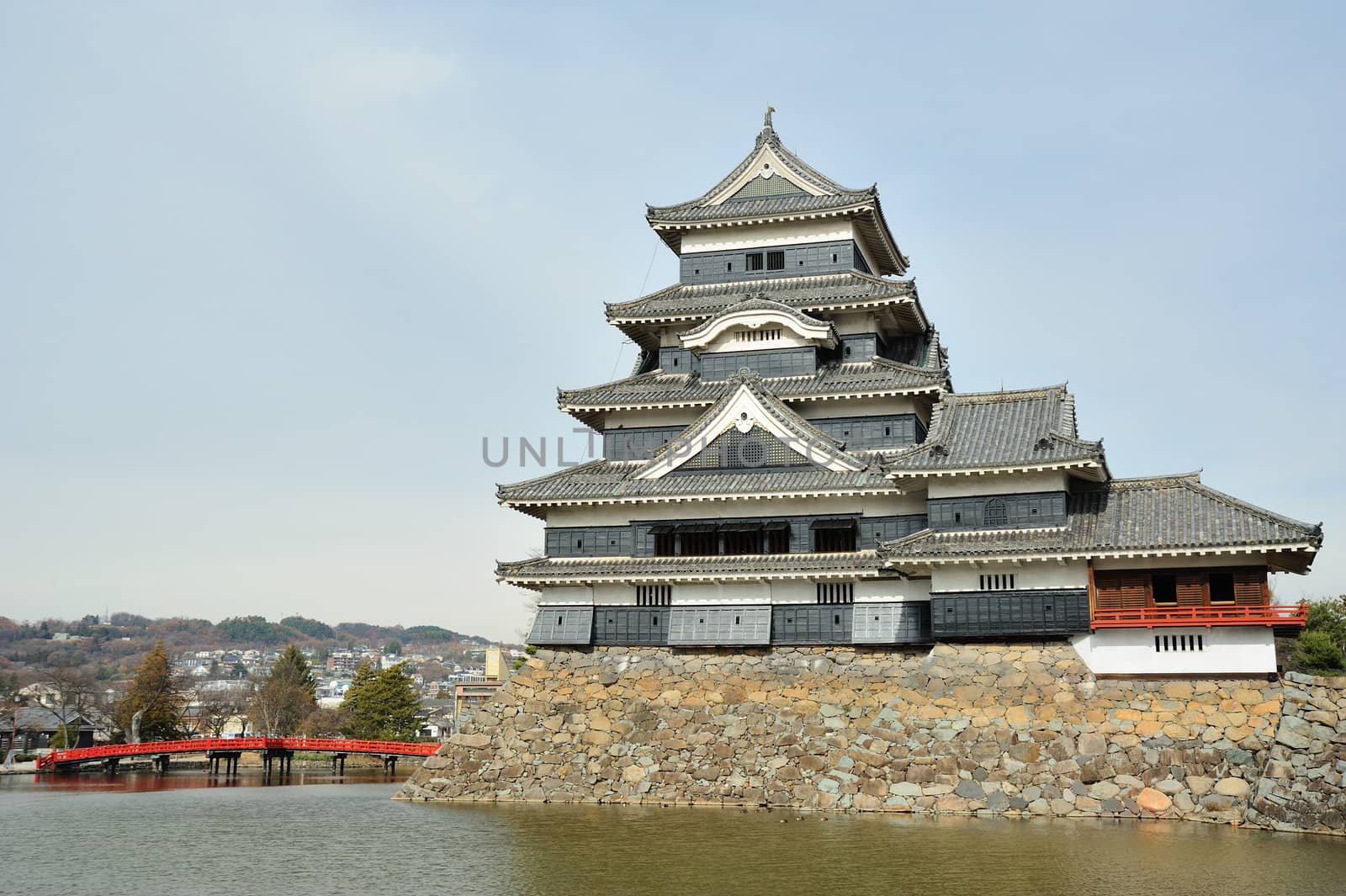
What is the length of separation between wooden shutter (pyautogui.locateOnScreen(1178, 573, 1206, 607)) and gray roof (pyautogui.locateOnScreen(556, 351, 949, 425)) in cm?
830

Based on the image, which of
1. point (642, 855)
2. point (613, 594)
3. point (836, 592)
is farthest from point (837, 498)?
point (642, 855)

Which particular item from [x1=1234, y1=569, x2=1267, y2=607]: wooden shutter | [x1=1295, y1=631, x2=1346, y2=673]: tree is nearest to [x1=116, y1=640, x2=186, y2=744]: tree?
[x1=1295, y1=631, x2=1346, y2=673]: tree

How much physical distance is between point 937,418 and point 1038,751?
369 inches

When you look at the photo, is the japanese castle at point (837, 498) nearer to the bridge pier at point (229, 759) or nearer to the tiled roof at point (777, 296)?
the tiled roof at point (777, 296)

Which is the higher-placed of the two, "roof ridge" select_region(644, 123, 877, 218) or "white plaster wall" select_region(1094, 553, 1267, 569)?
"roof ridge" select_region(644, 123, 877, 218)

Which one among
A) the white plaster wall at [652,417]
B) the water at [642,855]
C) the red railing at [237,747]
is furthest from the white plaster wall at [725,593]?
the red railing at [237,747]

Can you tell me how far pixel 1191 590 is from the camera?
27.3m

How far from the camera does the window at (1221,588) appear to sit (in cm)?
2720

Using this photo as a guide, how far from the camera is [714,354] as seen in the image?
36125 mm

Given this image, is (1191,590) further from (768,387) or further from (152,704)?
(152,704)

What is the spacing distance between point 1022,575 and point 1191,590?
385cm

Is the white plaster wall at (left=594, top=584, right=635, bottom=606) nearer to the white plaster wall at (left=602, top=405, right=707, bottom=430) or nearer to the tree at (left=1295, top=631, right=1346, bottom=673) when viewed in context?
the white plaster wall at (left=602, top=405, right=707, bottom=430)

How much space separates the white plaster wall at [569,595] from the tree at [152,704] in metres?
40.9

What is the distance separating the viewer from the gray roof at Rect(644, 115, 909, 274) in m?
36.8
